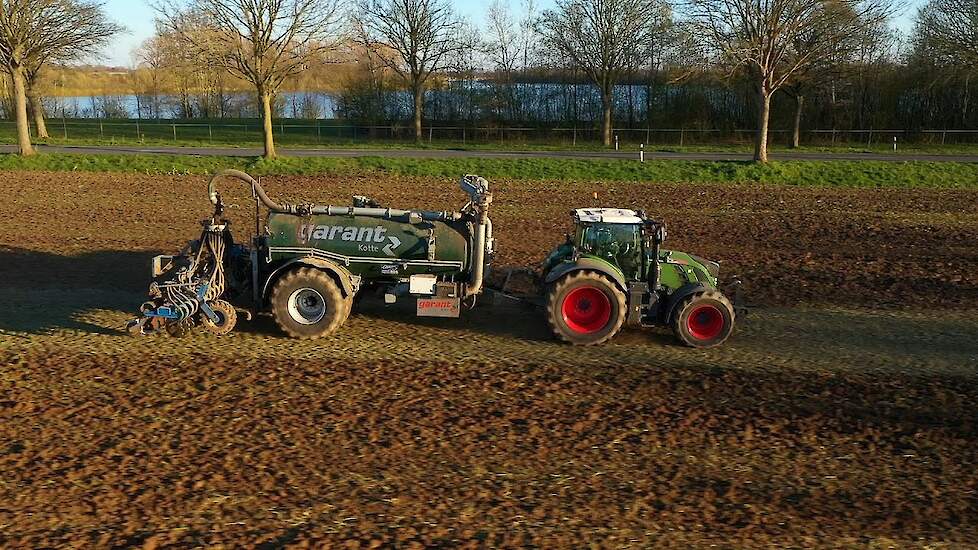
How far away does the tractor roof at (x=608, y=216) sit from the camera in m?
11.0

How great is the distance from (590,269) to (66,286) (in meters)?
8.81

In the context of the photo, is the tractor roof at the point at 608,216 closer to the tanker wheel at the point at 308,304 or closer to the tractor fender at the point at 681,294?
the tractor fender at the point at 681,294

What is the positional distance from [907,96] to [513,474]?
1867 inches

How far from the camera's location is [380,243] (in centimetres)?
1126

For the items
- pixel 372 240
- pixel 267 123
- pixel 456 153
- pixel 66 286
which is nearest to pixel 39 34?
pixel 267 123

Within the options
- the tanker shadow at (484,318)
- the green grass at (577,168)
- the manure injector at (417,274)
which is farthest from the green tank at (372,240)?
the green grass at (577,168)

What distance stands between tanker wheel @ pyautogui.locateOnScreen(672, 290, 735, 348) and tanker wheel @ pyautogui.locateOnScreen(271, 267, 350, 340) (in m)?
4.35

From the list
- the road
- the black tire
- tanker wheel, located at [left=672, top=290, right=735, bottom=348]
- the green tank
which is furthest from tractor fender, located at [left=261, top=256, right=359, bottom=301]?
the road

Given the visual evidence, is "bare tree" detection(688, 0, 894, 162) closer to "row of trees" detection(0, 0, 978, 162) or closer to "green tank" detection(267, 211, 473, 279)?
"row of trees" detection(0, 0, 978, 162)

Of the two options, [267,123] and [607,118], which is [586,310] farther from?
[607,118]

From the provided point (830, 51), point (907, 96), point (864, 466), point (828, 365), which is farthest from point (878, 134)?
point (864, 466)

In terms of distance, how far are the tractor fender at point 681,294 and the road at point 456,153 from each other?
25700 millimetres

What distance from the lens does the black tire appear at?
11.1m

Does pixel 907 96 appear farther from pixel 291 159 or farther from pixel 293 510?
pixel 293 510
